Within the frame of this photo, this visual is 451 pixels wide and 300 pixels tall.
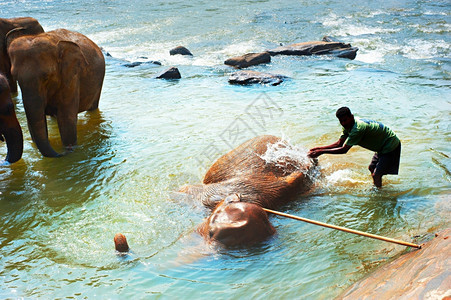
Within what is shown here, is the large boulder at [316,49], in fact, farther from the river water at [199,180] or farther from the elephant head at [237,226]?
the elephant head at [237,226]

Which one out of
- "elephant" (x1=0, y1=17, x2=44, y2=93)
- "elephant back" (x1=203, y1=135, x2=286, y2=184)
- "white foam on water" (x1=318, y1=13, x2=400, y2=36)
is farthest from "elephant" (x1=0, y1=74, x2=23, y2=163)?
"white foam on water" (x1=318, y1=13, x2=400, y2=36)

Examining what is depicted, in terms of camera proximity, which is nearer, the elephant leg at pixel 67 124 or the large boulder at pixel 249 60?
the elephant leg at pixel 67 124

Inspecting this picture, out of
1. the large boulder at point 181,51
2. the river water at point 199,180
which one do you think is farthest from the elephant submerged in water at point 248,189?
the large boulder at point 181,51

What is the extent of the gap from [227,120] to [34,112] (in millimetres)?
3703

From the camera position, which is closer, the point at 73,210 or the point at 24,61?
the point at 73,210

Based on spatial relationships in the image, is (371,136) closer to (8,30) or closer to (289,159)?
(289,159)

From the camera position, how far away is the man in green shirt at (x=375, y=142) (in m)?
6.10

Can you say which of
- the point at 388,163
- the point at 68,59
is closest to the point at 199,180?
the point at 388,163

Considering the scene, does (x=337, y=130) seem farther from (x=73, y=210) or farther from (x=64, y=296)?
(x=64, y=296)

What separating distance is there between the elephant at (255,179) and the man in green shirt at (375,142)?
0.43 m

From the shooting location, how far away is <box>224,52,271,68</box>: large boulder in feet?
47.6

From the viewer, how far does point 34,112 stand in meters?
7.26

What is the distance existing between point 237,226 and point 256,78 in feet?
26.5

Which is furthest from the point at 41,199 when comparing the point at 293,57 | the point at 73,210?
the point at 293,57
